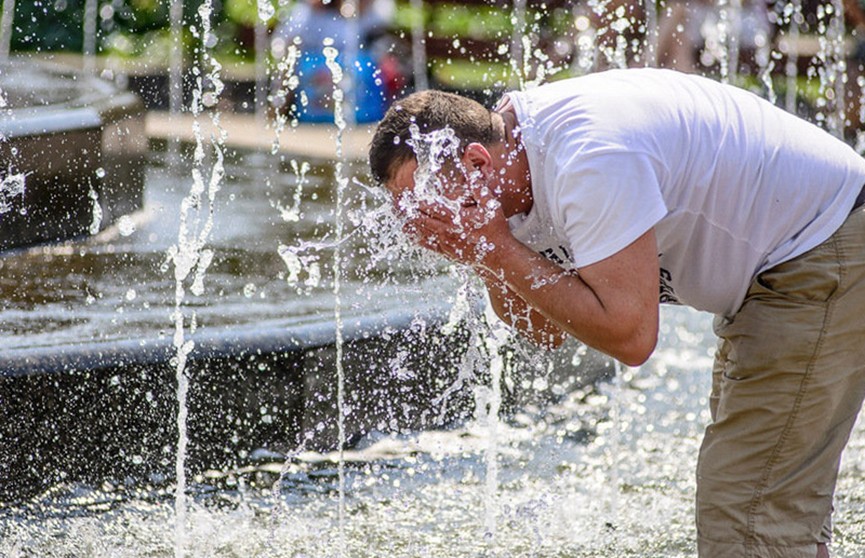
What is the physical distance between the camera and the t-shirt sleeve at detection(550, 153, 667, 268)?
8.07ft

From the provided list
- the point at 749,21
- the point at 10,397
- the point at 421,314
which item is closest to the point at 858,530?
the point at 421,314

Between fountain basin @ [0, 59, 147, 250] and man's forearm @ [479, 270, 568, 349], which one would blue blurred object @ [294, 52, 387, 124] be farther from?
man's forearm @ [479, 270, 568, 349]

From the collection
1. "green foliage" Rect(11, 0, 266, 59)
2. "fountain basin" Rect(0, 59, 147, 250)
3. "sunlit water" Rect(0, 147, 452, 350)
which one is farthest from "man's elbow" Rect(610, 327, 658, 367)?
"green foliage" Rect(11, 0, 266, 59)

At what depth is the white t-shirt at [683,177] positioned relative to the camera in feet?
8.14

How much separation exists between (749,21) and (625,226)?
8.31 metres

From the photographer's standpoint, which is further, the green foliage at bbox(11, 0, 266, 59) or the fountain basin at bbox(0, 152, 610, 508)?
the green foliage at bbox(11, 0, 266, 59)

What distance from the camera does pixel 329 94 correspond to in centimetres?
1141

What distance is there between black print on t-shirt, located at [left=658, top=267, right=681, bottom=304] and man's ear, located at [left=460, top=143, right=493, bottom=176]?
0.44m

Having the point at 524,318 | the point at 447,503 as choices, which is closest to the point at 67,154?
the point at 447,503

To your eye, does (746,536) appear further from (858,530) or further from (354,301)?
(354,301)

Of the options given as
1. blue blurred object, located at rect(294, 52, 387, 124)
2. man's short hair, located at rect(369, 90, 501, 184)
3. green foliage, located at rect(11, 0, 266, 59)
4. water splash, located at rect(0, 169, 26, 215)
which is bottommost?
water splash, located at rect(0, 169, 26, 215)

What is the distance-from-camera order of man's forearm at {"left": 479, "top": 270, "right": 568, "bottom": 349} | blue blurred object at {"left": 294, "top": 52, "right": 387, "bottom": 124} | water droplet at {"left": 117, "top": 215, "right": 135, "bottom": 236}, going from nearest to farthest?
man's forearm at {"left": 479, "top": 270, "right": 568, "bottom": 349}, water droplet at {"left": 117, "top": 215, "right": 135, "bottom": 236}, blue blurred object at {"left": 294, "top": 52, "right": 387, "bottom": 124}

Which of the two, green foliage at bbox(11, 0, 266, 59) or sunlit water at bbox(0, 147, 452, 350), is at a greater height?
green foliage at bbox(11, 0, 266, 59)

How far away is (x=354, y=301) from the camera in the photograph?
478 cm
